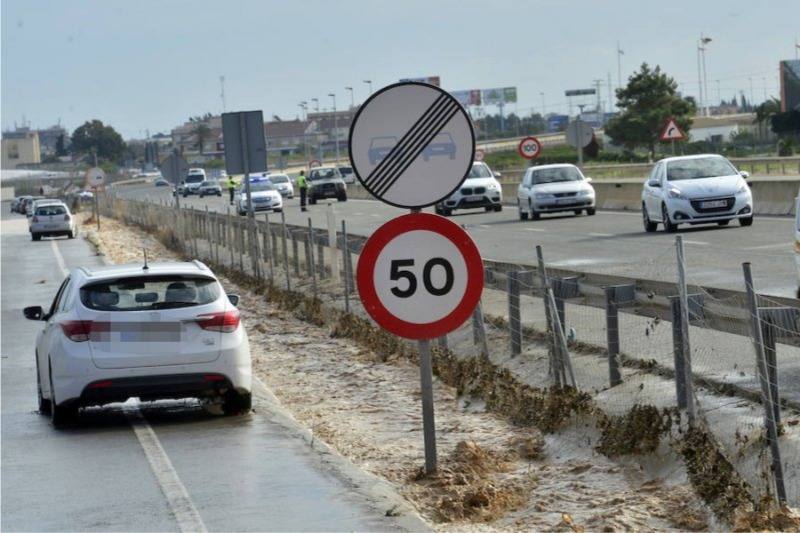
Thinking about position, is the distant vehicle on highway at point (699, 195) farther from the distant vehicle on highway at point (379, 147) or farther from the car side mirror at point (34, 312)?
the distant vehicle on highway at point (379, 147)

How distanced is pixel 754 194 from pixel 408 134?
99.8 feet

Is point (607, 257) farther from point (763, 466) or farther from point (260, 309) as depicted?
point (763, 466)

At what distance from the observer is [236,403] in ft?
43.2

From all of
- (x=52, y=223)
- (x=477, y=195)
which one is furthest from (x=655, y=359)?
(x=52, y=223)

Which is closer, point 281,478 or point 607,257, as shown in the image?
point 281,478

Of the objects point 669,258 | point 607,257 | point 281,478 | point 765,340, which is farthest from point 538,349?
point 607,257

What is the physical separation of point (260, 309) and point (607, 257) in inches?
223

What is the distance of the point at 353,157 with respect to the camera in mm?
8930

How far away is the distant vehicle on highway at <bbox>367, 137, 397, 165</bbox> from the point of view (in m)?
8.91

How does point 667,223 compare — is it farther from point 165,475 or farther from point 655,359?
point 165,475

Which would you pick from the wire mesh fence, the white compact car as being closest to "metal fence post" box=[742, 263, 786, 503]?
the wire mesh fence

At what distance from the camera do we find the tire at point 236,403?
1305cm

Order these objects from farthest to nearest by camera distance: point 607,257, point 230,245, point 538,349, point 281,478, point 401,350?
point 230,245, point 607,257, point 401,350, point 538,349, point 281,478

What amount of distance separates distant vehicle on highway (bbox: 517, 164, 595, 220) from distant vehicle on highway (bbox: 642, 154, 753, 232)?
32.1ft
